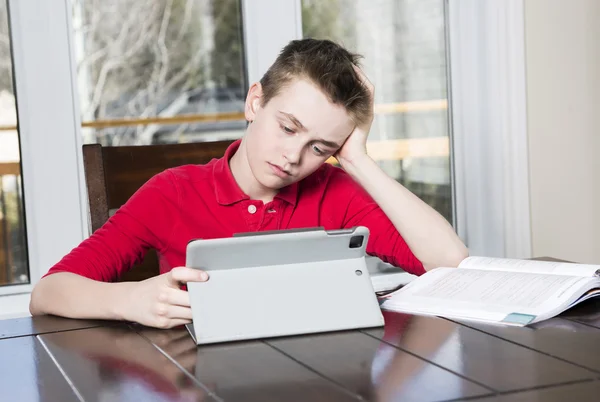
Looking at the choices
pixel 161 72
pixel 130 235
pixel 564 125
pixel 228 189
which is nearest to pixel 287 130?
pixel 228 189

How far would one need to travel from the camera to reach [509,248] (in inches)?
97.0

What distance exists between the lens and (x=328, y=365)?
2.78 ft

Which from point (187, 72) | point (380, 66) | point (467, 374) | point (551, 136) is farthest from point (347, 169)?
point (187, 72)

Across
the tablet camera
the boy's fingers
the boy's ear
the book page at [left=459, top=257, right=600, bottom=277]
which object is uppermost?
the boy's ear

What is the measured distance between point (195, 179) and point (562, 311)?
0.75m

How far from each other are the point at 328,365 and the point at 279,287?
0.18 m

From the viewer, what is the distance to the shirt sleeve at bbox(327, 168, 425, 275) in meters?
1.52

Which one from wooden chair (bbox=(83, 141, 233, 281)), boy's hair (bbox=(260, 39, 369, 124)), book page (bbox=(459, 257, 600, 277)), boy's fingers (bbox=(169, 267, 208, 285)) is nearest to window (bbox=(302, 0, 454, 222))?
wooden chair (bbox=(83, 141, 233, 281))

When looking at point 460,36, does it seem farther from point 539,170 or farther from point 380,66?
point 539,170

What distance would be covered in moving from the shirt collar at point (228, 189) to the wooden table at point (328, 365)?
0.49m

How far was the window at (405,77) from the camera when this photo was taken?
2.43 meters

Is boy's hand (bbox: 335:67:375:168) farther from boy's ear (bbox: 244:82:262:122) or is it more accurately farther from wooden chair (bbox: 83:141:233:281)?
wooden chair (bbox: 83:141:233:281)

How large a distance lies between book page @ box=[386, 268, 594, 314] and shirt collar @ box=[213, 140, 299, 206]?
1.27 feet

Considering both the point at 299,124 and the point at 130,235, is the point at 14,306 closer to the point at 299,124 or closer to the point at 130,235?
the point at 130,235
